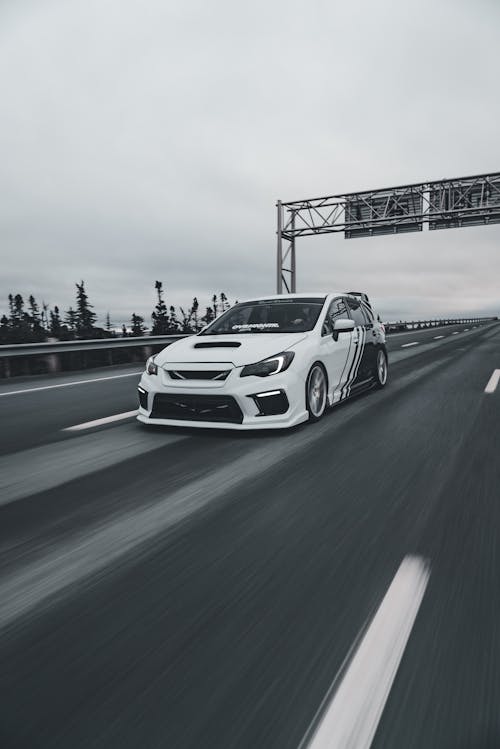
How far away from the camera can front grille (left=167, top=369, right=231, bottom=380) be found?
18.1ft

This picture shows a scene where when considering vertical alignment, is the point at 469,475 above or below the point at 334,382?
below

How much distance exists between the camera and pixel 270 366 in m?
5.62

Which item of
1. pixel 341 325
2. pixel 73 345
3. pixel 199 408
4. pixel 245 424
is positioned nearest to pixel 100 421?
pixel 199 408

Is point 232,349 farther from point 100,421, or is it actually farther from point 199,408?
point 100,421

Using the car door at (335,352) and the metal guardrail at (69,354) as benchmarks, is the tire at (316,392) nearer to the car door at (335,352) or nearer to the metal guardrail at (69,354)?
the car door at (335,352)

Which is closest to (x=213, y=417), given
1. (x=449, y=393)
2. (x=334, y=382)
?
(x=334, y=382)

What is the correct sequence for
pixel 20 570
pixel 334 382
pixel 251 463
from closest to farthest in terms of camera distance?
pixel 20 570 < pixel 251 463 < pixel 334 382

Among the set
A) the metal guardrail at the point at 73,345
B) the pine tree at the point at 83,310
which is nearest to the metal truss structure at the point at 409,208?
the metal guardrail at the point at 73,345

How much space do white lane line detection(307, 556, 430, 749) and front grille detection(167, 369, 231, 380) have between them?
10.6ft

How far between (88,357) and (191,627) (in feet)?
43.7

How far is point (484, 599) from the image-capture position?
7.92 ft

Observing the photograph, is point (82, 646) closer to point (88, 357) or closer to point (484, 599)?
point (484, 599)

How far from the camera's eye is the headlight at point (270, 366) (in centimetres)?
553

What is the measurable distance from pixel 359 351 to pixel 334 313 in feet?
2.76
